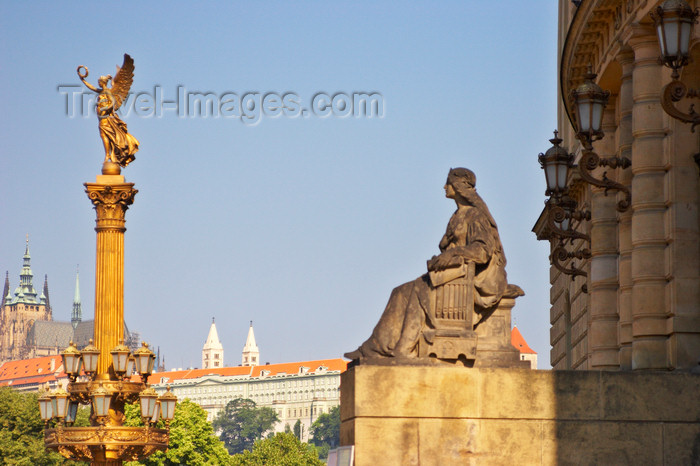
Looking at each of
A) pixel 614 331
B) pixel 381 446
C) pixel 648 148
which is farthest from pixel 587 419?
pixel 614 331

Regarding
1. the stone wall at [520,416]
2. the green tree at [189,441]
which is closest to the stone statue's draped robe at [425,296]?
the stone wall at [520,416]

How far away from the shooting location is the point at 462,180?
15305 millimetres

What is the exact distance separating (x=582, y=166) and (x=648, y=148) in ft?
8.72

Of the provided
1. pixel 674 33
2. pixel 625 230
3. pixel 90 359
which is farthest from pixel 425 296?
pixel 90 359

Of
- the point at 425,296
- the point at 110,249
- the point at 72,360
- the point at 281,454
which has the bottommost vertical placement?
the point at 281,454

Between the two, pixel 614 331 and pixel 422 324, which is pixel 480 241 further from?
pixel 614 331

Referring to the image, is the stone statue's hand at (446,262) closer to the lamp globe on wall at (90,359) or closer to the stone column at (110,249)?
the lamp globe on wall at (90,359)

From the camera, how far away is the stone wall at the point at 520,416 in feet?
46.8

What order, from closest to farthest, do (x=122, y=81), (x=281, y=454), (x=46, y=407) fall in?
(x=46, y=407), (x=122, y=81), (x=281, y=454)

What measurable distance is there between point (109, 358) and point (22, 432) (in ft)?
164

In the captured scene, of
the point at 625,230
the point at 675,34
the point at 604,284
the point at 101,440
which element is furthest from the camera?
the point at 101,440

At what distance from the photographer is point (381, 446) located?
14227mm

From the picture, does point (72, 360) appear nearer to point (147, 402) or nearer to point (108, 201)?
point (147, 402)

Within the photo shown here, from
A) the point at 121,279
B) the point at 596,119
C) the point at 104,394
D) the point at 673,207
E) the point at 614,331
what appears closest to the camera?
the point at 596,119
